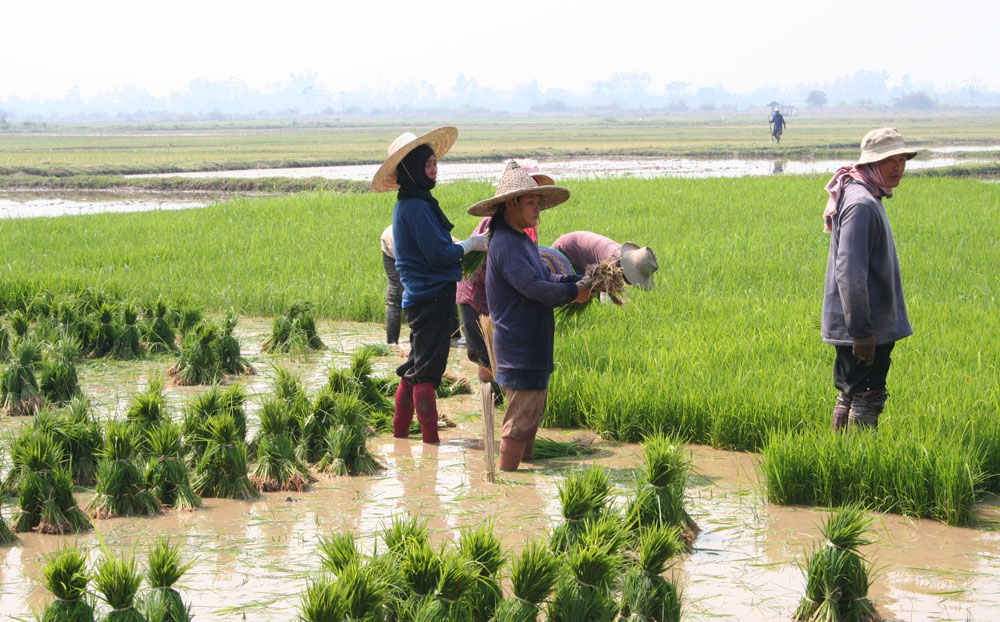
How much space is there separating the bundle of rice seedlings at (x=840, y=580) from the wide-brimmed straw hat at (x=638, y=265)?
4.80 feet

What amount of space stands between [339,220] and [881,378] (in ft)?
31.6

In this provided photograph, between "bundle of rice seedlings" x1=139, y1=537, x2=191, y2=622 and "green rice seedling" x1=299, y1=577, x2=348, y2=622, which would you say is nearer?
"green rice seedling" x1=299, y1=577, x2=348, y2=622

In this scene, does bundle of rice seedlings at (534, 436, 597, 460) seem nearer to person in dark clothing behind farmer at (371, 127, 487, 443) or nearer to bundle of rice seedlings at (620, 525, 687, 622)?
person in dark clothing behind farmer at (371, 127, 487, 443)

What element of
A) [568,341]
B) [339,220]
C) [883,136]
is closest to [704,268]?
[568,341]

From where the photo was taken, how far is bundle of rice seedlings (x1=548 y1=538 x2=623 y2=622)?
9.37 feet

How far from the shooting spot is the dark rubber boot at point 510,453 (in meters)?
4.61

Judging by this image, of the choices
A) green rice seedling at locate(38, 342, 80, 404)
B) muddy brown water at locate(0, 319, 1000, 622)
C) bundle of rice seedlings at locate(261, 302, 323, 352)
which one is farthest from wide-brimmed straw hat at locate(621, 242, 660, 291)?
bundle of rice seedlings at locate(261, 302, 323, 352)

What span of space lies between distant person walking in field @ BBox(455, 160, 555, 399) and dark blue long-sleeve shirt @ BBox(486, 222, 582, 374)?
553 mm

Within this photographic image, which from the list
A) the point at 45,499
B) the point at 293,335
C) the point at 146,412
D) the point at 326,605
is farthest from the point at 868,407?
the point at 293,335

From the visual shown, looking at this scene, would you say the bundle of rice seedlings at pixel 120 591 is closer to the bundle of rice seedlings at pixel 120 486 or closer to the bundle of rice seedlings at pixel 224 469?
the bundle of rice seedlings at pixel 120 486

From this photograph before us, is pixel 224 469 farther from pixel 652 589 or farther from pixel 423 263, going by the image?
pixel 652 589

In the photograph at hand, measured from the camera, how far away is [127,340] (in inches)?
279

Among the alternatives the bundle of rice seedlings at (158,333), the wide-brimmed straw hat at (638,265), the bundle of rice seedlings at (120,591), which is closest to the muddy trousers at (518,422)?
the wide-brimmed straw hat at (638,265)

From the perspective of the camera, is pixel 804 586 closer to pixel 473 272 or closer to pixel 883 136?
pixel 883 136
